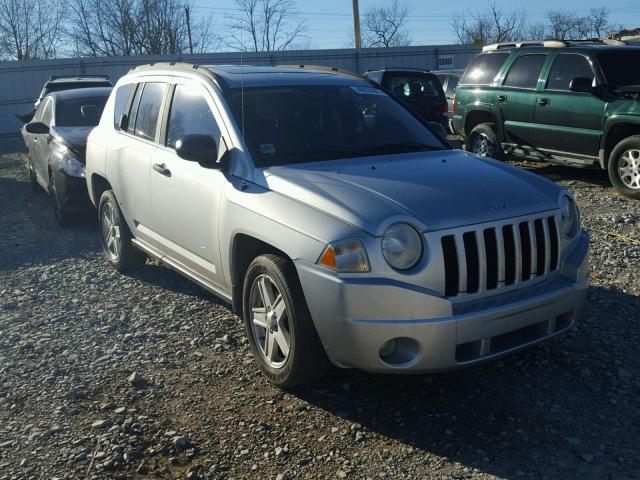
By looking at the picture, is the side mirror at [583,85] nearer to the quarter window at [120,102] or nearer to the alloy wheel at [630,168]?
the alloy wheel at [630,168]

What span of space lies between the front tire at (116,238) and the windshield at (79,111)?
336 centimetres

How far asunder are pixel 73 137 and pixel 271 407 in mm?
6329

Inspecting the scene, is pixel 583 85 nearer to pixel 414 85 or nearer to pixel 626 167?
pixel 626 167

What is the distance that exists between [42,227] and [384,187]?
21.6ft

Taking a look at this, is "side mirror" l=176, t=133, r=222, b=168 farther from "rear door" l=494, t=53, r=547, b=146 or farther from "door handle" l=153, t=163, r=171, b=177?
"rear door" l=494, t=53, r=547, b=146

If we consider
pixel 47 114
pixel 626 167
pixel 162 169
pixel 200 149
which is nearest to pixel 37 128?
pixel 47 114

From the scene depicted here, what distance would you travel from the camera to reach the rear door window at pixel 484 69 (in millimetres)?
11492

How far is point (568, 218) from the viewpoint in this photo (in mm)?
4215

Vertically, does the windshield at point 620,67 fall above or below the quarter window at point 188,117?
above

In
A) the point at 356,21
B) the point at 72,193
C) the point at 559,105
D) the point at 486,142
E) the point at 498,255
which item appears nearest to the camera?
the point at 498,255

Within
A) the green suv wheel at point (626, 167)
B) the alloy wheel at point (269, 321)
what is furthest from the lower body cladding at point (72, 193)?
the green suv wheel at point (626, 167)

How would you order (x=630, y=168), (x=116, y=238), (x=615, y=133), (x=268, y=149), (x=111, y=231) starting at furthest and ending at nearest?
1. (x=615, y=133)
2. (x=630, y=168)
3. (x=111, y=231)
4. (x=116, y=238)
5. (x=268, y=149)

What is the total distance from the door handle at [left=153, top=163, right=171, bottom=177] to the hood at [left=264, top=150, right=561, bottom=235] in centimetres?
117

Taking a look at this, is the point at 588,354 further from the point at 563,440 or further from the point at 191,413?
the point at 191,413
